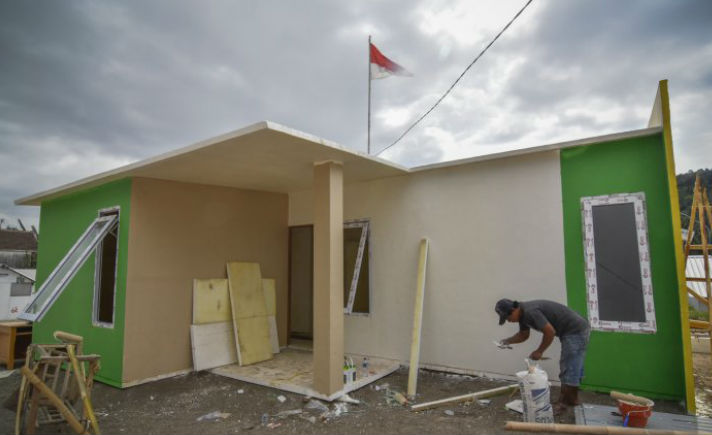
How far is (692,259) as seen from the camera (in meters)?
11.3

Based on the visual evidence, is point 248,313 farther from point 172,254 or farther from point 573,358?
point 573,358

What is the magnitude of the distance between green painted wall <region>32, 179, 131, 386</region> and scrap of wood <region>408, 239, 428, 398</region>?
12.6ft

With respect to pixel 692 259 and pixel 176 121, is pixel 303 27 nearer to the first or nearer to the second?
pixel 176 121

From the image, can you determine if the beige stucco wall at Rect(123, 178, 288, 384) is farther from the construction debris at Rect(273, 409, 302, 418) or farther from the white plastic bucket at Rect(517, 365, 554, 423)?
the white plastic bucket at Rect(517, 365, 554, 423)

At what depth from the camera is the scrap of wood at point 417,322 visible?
4.61 m

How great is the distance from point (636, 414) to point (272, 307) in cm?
533

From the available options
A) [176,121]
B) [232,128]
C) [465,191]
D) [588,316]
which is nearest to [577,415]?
[588,316]

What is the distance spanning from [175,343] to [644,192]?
6394 millimetres

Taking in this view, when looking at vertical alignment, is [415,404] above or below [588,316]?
below

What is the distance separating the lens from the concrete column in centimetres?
437

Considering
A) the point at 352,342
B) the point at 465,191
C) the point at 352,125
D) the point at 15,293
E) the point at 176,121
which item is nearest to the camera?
the point at 465,191

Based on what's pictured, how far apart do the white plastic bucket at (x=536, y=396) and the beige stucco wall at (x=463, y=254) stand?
1255 millimetres

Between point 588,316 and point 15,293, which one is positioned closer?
point 588,316

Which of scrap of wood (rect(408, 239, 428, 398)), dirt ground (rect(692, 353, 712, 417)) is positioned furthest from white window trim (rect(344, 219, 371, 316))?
dirt ground (rect(692, 353, 712, 417))
